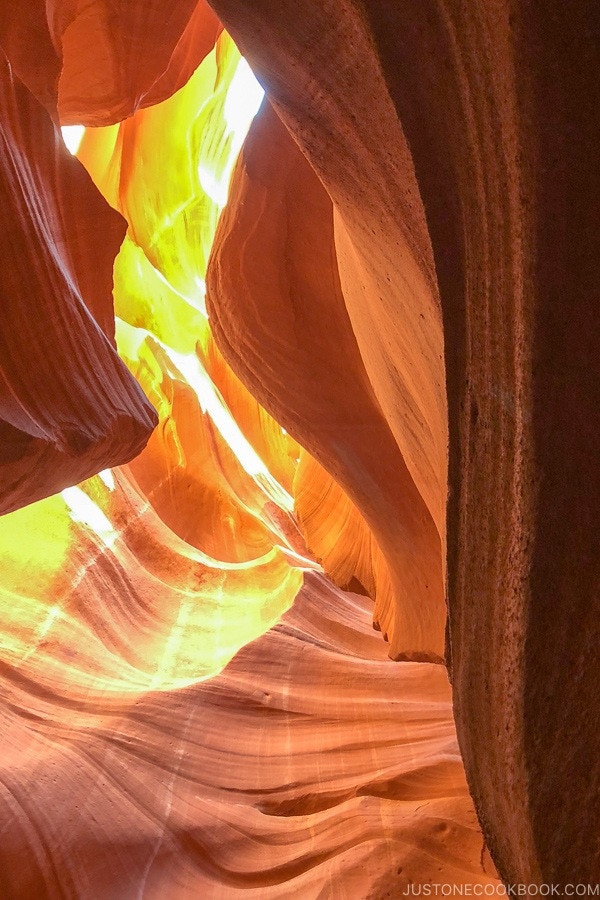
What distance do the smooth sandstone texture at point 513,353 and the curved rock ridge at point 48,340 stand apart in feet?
2.74

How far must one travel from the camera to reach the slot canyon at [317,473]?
0.61m

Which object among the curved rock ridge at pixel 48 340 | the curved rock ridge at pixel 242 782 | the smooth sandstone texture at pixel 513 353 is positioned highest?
the curved rock ridge at pixel 48 340

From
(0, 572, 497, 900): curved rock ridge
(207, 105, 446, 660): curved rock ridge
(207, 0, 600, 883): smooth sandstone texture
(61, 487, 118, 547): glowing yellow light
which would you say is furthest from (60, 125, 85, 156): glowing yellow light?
(207, 0, 600, 883): smooth sandstone texture

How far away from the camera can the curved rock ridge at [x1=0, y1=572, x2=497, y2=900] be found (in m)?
1.39

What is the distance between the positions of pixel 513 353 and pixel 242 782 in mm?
1637

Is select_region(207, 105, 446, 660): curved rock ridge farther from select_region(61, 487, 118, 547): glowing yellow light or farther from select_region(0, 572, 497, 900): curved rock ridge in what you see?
select_region(61, 487, 118, 547): glowing yellow light

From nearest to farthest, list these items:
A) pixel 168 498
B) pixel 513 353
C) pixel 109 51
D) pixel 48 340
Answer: pixel 513 353 → pixel 48 340 → pixel 109 51 → pixel 168 498

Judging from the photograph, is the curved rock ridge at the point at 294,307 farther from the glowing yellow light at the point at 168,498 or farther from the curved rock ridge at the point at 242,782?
the glowing yellow light at the point at 168,498

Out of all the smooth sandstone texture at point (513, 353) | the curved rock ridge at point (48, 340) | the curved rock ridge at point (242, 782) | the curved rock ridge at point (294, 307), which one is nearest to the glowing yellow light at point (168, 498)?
the curved rock ridge at point (242, 782)

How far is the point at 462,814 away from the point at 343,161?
143 centimetres

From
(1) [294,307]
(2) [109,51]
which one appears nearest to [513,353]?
(1) [294,307]

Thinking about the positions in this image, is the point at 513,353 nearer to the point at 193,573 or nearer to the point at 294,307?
the point at 294,307

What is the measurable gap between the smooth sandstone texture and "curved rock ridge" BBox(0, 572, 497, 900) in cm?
84

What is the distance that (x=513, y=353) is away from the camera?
644 mm
